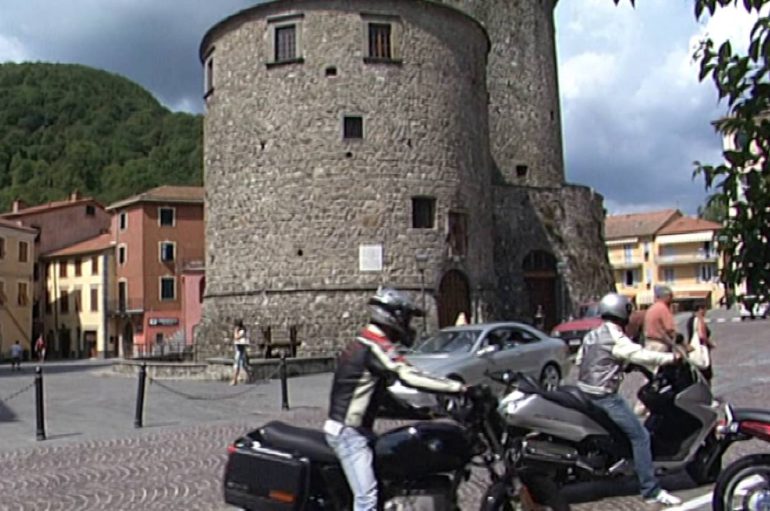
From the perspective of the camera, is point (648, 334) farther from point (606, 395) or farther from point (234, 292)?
point (234, 292)

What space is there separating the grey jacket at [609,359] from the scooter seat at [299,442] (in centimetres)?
272

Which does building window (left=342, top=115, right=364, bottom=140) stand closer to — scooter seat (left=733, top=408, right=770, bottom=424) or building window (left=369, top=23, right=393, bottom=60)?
building window (left=369, top=23, right=393, bottom=60)

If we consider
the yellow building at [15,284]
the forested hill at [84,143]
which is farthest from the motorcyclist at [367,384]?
the forested hill at [84,143]

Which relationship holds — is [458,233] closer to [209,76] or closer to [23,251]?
[209,76]

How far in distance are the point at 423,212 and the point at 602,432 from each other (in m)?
21.8

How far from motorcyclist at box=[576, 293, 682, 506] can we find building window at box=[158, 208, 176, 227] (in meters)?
51.6

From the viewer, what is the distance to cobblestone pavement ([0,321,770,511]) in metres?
7.89

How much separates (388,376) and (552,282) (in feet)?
103

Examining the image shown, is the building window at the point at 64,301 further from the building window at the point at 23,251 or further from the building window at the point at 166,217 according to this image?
the building window at the point at 166,217

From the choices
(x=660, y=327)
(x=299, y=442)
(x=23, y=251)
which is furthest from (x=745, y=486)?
(x=23, y=251)

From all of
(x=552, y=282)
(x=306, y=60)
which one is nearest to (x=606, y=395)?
(x=306, y=60)

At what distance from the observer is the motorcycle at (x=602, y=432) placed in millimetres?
6320

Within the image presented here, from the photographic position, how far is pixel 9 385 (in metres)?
25.8

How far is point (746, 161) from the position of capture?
304 cm
